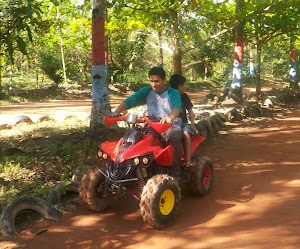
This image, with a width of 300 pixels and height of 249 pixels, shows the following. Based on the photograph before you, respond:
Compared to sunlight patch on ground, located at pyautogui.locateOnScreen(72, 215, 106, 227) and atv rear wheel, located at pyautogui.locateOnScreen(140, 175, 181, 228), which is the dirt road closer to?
sunlight patch on ground, located at pyautogui.locateOnScreen(72, 215, 106, 227)

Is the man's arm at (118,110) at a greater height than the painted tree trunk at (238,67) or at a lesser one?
lesser

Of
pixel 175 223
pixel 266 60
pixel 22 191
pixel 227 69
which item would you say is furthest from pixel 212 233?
pixel 266 60

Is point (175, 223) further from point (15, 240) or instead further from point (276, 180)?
point (276, 180)

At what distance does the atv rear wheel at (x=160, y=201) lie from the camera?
157 inches

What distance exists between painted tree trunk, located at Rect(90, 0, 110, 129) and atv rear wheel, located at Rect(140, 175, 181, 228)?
3735 millimetres

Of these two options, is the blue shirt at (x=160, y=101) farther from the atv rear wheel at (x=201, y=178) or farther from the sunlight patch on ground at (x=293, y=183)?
the sunlight patch on ground at (x=293, y=183)

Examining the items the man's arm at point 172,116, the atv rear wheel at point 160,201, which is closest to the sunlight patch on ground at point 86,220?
the atv rear wheel at point 160,201

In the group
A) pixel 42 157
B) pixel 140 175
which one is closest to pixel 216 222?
pixel 140 175

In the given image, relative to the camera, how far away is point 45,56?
26438mm

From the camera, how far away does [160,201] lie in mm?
4117

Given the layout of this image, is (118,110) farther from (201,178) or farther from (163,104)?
(201,178)

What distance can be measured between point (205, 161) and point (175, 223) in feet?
3.98

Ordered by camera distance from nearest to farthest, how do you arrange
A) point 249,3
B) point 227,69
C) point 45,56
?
point 249,3 → point 45,56 → point 227,69

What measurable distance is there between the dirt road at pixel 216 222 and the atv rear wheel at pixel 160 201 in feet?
0.49
